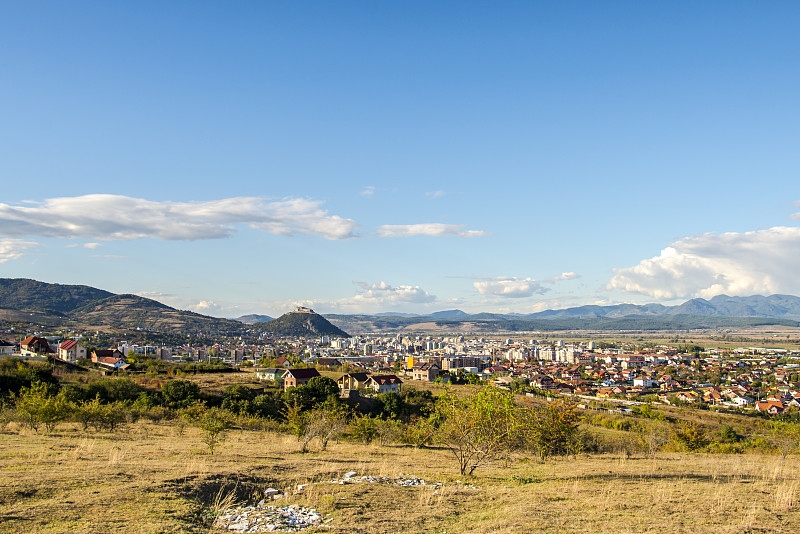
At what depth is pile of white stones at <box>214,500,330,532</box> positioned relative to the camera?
11.7 meters

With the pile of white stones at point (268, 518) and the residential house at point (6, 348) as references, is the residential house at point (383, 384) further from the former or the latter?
the pile of white stones at point (268, 518)

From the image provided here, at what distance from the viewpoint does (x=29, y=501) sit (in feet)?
39.4

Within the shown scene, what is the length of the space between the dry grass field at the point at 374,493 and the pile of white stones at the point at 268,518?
42cm

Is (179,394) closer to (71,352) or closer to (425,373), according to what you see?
(71,352)

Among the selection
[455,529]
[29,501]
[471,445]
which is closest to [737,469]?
[471,445]

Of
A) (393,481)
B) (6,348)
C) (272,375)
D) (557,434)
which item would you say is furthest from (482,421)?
(6,348)

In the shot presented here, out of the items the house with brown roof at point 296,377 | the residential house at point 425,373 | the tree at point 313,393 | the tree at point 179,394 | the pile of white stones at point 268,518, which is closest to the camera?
the pile of white stones at point 268,518

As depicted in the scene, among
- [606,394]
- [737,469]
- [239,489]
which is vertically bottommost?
[606,394]

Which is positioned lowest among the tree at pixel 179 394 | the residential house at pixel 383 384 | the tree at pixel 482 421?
the residential house at pixel 383 384

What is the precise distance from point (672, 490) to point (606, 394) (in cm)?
9158

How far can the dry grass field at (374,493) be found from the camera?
11875mm

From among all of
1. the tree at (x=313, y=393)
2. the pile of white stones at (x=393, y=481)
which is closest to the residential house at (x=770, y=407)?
the tree at (x=313, y=393)

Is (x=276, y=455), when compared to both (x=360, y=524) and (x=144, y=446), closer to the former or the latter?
(x=144, y=446)

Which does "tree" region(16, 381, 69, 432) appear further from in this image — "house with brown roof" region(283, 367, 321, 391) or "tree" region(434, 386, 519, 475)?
"house with brown roof" region(283, 367, 321, 391)
